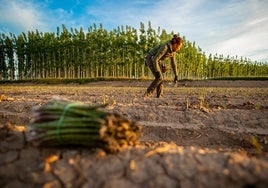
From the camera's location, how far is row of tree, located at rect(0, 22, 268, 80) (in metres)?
51.2

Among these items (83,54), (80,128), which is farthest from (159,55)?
(83,54)

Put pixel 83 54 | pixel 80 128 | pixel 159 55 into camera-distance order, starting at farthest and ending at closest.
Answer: pixel 83 54
pixel 159 55
pixel 80 128

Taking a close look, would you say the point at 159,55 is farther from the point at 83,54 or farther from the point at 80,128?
the point at 83,54

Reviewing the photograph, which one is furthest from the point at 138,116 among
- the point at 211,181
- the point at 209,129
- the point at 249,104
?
the point at 211,181

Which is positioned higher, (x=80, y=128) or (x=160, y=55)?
(x=160, y=55)

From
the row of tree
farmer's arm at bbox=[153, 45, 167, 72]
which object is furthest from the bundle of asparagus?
the row of tree

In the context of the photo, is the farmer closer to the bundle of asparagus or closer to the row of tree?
the bundle of asparagus

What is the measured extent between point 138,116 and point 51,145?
3986 millimetres

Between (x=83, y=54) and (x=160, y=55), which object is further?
(x=83, y=54)

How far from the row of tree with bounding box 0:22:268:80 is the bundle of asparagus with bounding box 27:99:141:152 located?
155 ft

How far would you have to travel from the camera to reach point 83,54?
53.3m

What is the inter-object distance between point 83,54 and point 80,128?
52.4 m

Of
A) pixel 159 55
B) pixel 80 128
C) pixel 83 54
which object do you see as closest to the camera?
pixel 80 128

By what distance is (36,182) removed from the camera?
2.37 meters
